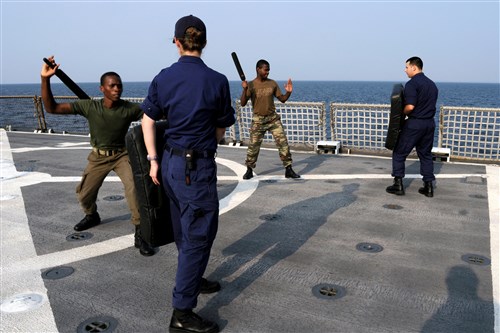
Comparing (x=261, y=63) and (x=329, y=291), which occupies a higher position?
(x=261, y=63)

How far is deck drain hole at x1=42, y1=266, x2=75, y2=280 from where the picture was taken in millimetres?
3484

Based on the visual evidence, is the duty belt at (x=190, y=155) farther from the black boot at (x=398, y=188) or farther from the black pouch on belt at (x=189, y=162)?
the black boot at (x=398, y=188)

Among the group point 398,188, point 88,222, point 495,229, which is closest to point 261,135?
point 398,188

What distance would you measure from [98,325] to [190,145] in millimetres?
1414

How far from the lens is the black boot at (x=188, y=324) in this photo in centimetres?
263

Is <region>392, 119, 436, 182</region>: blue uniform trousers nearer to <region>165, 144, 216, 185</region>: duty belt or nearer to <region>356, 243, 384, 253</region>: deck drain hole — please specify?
<region>356, 243, 384, 253</region>: deck drain hole

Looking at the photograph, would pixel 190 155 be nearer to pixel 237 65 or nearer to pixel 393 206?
pixel 393 206

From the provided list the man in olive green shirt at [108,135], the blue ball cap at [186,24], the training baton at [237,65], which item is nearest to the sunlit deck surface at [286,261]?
the man in olive green shirt at [108,135]

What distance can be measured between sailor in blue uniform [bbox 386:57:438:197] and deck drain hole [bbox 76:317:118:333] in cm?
452

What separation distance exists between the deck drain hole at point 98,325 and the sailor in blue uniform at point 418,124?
4.52 m

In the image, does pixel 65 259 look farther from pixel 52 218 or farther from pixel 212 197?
pixel 212 197

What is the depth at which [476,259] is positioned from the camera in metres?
3.76

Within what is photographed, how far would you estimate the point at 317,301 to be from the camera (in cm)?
304

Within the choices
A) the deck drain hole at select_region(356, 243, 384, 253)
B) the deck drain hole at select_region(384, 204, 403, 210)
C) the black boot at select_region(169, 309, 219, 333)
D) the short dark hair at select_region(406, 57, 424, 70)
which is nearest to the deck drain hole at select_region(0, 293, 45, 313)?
the black boot at select_region(169, 309, 219, 333)
